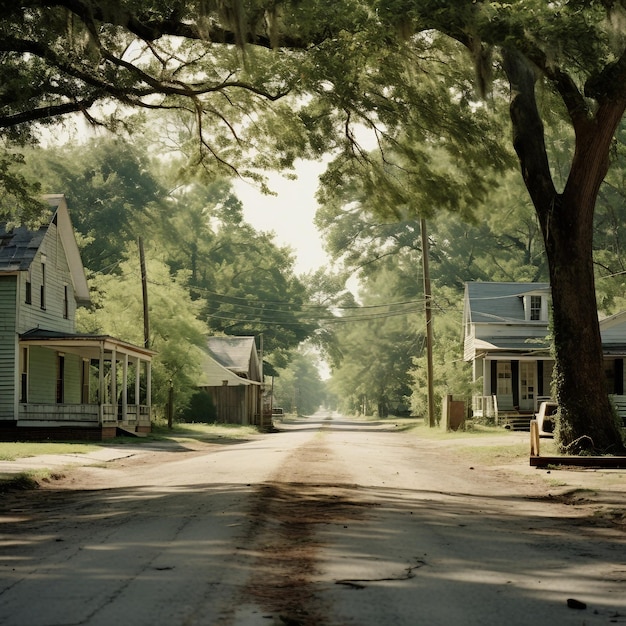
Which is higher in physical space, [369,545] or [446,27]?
[446,27]

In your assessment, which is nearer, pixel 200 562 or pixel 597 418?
pixel 200 562

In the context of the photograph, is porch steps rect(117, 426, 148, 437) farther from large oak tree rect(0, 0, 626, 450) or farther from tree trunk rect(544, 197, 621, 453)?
tree trunk rect(544, 197, 621, 453)

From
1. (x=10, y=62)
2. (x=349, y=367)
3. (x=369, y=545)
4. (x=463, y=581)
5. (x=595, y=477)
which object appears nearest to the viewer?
(x=463, y=581)

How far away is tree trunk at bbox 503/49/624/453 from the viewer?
1945 centimetres

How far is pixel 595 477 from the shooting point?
15.9 meters

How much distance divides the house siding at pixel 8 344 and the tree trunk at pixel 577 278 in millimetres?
20008

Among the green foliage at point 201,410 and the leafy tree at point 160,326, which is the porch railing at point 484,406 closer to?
the leafy tree at point 160,326

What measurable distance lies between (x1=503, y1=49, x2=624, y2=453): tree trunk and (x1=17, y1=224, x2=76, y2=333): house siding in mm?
20113

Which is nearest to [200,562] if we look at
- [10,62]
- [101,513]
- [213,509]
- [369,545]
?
[369,545]

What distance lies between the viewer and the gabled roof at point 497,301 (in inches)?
2072

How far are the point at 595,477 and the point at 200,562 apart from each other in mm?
10392

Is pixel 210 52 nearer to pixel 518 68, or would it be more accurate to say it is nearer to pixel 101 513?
pixel 518 68

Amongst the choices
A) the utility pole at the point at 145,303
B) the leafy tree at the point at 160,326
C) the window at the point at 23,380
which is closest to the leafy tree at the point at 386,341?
the leafy tree at the point at 160,326

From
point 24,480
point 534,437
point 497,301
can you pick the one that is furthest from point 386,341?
point 24,480
